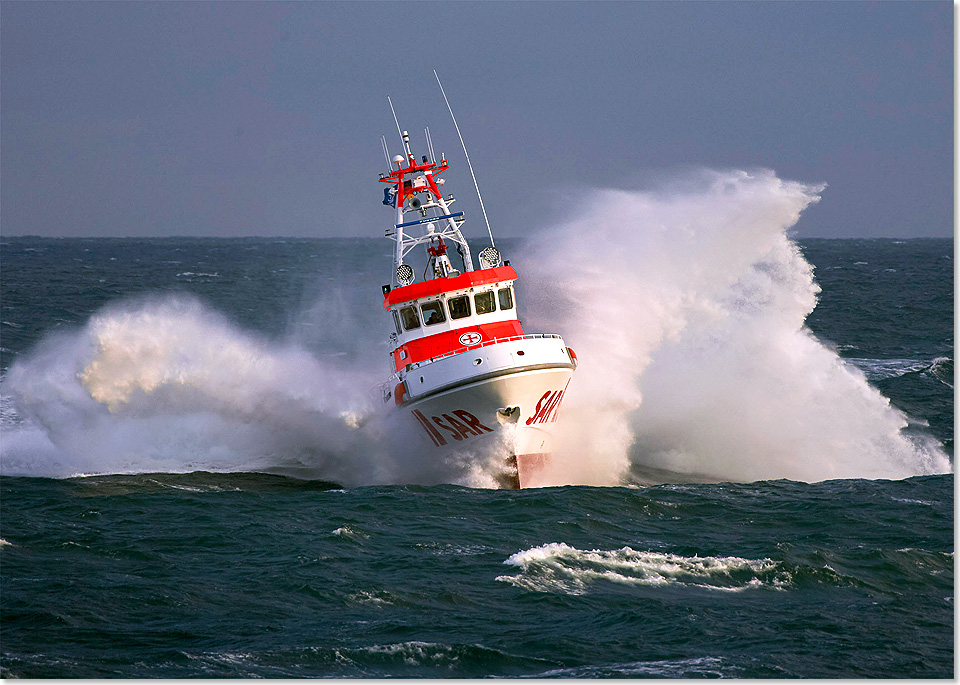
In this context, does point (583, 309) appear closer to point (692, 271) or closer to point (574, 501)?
point (692, 271)

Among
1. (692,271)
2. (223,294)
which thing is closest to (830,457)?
(692,271)

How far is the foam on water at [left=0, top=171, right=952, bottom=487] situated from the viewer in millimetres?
24672

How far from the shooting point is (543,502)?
2053 cm

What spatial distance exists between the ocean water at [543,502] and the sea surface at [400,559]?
65 millimetres

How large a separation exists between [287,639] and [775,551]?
852cm

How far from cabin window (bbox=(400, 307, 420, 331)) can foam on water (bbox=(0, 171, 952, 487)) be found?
2528 mm

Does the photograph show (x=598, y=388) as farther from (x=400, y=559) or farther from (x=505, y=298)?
(x=400, y=559)

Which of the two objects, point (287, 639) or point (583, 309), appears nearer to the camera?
point (287, 639)

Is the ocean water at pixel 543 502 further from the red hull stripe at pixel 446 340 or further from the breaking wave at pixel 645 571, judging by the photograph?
the red hull stripe at pixel 446 340

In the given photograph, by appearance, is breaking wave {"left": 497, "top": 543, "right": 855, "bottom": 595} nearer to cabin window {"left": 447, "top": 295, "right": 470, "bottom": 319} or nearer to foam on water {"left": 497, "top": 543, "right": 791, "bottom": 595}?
foam on water {"left": 497, "top": 543, "right": 791, "bottom": 595}

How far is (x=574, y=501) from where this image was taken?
20.6 metres

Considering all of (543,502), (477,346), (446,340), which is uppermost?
(446,340)

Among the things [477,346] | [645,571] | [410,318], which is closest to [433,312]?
[410,318]

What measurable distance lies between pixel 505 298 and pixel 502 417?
3604 mm
